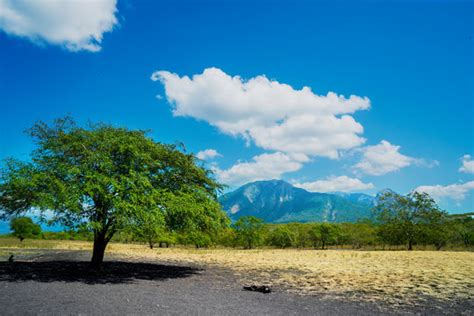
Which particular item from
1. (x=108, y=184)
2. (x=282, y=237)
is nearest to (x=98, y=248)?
(x=108, y=184)

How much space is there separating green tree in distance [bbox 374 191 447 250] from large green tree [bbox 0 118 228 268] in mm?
58644

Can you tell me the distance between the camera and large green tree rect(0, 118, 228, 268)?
18500 mm

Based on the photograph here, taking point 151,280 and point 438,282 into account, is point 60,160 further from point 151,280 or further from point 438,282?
point 438,282

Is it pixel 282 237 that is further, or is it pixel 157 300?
pixel 282 237

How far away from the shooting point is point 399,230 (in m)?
68.4

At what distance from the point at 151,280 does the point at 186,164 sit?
28.9 feet

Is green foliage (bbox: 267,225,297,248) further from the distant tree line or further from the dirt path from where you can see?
the dirt path

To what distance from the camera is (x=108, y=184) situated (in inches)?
779

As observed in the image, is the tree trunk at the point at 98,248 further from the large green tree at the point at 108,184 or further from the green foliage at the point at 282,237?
the green foliage at the point at 282,237

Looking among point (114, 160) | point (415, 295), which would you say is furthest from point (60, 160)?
point (415, 295)

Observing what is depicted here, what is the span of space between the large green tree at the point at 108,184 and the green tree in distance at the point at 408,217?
192 ft

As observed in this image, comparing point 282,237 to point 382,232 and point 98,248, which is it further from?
point 98,248

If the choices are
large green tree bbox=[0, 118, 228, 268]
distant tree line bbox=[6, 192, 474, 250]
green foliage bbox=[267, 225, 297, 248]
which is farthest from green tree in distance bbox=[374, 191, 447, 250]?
large green tree bbox=[0, 118, 228, 268]

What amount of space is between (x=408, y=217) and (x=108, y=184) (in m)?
68.6
